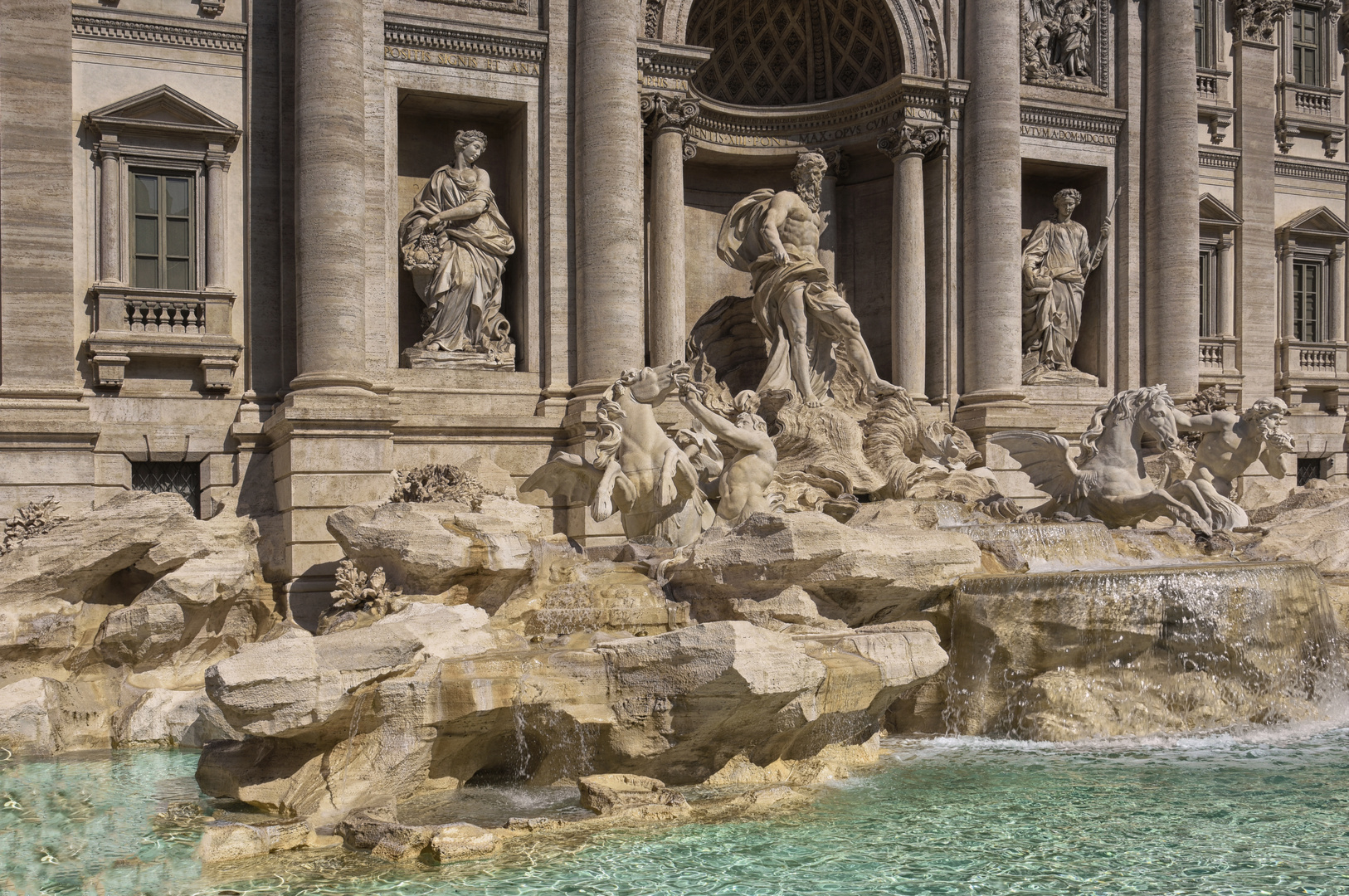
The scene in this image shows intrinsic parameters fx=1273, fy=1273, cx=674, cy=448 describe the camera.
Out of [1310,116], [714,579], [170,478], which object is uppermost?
[1310,116]

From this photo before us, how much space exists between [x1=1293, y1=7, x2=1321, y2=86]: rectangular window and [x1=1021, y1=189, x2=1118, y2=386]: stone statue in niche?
6332 mm

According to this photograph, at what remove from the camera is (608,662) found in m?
9.20

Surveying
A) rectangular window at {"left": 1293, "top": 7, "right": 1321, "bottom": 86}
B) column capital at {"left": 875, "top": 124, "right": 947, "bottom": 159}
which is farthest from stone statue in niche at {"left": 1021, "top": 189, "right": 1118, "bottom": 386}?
rectangular window at {"left": 1293, "top": 7, "right": 1321, "bottom": 86}

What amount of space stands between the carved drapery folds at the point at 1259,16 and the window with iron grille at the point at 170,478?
18.9 metres

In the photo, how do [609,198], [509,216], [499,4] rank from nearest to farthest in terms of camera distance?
[609,198], [499,4], [509,216]

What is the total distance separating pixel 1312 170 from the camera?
23.3m

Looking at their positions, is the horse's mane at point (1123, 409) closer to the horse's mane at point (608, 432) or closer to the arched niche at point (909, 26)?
the horse's mane at point (608, 432)

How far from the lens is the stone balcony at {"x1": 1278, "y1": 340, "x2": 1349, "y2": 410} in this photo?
22.8 m

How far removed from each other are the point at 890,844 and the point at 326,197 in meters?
10.3

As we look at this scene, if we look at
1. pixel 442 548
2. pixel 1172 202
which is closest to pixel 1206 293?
pixel 1172 202

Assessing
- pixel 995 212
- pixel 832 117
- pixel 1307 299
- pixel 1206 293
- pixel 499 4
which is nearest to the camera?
Result: pixel 499 4

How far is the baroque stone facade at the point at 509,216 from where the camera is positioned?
14.8m

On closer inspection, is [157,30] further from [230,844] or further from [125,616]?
[230,844]

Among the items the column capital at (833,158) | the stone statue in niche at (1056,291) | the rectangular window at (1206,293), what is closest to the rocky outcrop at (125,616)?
the column capital at (833,158)
